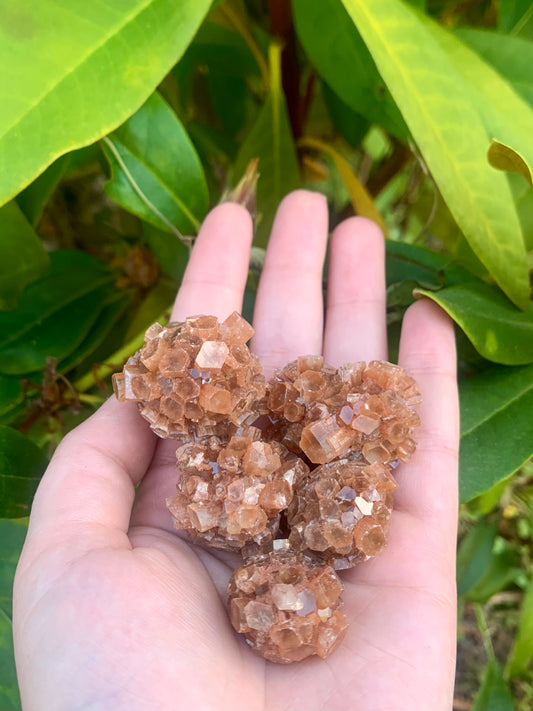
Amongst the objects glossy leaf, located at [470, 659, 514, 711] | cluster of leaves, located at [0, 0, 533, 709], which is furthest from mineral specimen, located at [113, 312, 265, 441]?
glossy leaf, located at [470, 659, 514, 711]

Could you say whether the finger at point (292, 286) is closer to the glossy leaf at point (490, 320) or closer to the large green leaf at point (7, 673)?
the glossy leaf at point (490, 320)

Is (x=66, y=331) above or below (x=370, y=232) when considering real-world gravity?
below

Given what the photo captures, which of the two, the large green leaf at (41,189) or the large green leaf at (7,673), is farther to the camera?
the large green leaf at (41,189)

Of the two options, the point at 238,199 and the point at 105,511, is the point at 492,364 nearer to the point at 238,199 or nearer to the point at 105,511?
the point at 238,199

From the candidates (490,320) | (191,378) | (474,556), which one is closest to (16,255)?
(191,378)

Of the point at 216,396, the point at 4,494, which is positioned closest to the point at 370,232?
the point at 216,396

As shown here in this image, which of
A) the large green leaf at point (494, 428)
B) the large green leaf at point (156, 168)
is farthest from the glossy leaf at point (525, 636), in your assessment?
the large green leaf at point (156, 168)
